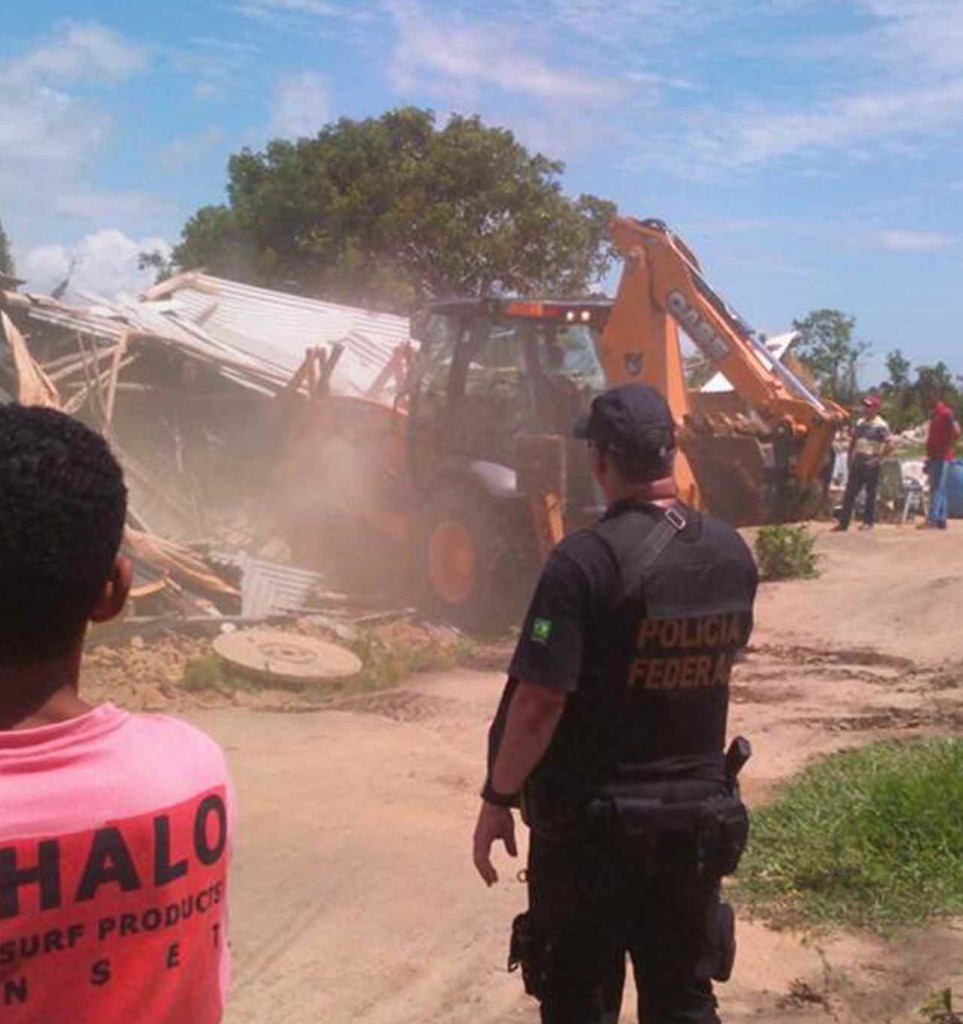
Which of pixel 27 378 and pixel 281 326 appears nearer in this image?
pixel 27 378

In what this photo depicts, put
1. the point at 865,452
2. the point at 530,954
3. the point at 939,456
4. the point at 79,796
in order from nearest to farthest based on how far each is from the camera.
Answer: the point at 79,796, the point at 530,954, the point at 865,452, the point at 939,456

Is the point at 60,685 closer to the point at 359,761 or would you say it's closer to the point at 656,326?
the point at 359,761

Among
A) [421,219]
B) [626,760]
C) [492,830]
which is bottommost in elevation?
[492,830]

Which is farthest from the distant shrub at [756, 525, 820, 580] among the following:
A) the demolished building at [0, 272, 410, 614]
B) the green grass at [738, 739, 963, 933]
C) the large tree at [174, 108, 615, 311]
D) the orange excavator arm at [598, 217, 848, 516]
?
the large tree at [174, 108, 615, 311]

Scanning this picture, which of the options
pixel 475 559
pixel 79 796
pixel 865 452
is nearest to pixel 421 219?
pixel 865 452

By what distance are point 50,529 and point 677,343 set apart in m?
10.2

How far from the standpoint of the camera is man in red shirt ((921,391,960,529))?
59.0 feet

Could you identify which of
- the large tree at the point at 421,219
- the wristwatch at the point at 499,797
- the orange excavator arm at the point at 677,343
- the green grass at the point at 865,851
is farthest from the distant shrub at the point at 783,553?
the large tree at the point at 421,219

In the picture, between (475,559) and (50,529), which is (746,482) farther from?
(50,529)

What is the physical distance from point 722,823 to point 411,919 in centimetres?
257

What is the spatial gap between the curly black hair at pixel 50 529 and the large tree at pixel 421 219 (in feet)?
85.9

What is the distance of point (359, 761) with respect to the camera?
8258 millimetres

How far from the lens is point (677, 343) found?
11742 millimetres

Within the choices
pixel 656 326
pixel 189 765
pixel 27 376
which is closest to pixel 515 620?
pixel 656 326
